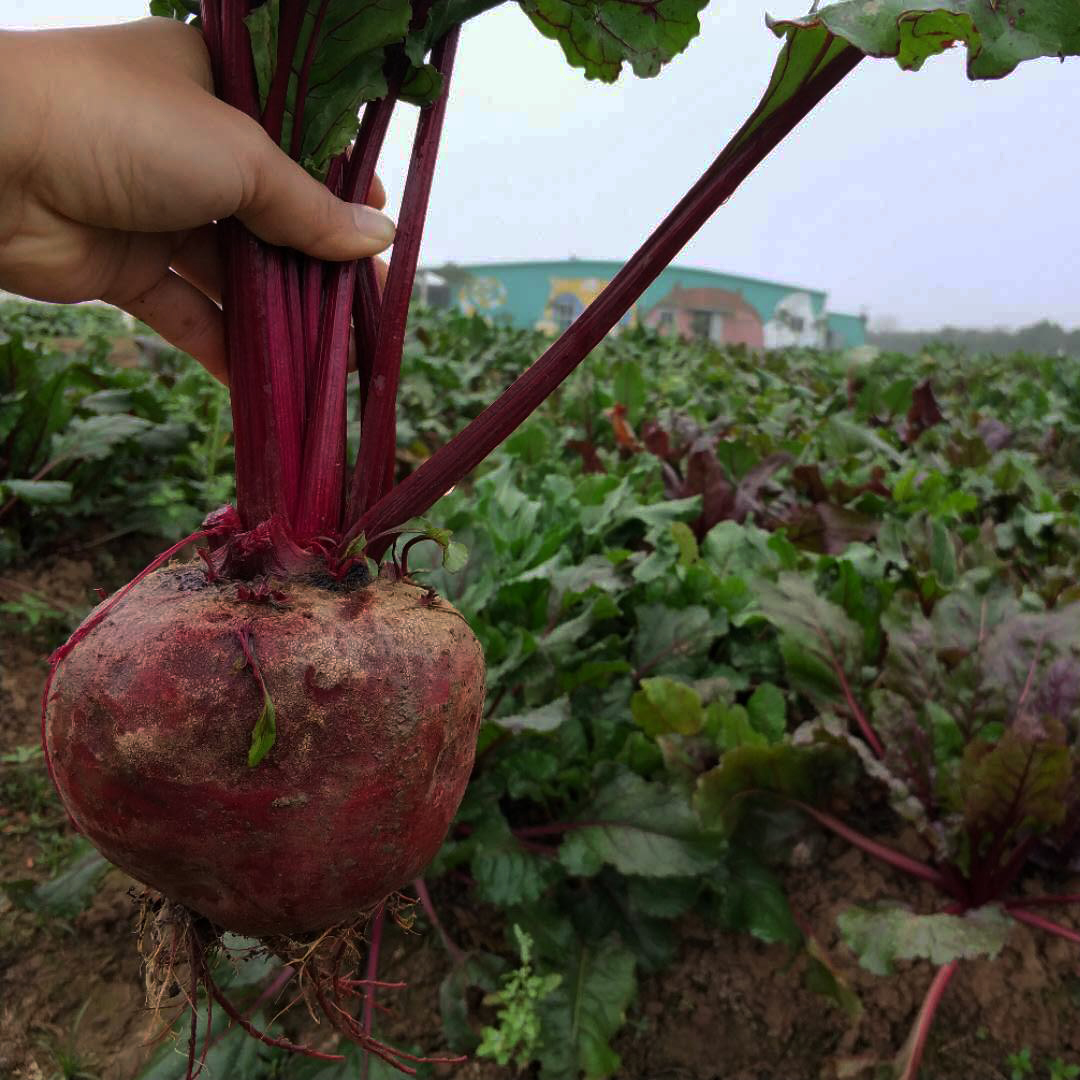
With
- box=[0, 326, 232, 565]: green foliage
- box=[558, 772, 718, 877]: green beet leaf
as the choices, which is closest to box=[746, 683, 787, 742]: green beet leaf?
box=[558, 772, 718, 877]: green beet leaf

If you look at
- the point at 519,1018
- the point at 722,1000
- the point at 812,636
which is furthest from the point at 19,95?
the point at 722,1000

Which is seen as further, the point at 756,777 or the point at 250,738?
the point at 756,777

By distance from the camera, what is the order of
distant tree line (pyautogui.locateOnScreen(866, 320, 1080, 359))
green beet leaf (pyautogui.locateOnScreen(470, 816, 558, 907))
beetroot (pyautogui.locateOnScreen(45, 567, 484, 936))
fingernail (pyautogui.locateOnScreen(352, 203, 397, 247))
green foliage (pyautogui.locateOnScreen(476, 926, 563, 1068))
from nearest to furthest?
beetroot (pyautogui.locateOnScreen(45, 567, 484, 936)) → fingernail (pyautogui.locateOnScreen(352, 203, 397, 247)) → green foliage (pyautogui.locateOnScreen(476, 926, 563, 1068)) → green beet leaf (pyautogui.locateOnScreen(470, 816, 558, 907)) → distant tree line (pyautogui.locateOnScreen(866, 320, 1080, 359))

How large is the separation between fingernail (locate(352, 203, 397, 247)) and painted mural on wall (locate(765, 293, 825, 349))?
2863 cm

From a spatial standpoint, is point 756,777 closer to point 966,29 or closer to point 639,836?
point 639,836

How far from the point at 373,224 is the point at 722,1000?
4.44 ft

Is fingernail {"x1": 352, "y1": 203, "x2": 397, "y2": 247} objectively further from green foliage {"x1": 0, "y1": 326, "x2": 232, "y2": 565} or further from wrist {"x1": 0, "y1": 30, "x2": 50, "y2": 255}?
green foliage {"x1": 0, "y1": 326, "x2": 232, "y2": 565}

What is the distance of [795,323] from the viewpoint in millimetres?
30891

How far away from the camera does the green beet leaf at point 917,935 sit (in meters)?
1.19

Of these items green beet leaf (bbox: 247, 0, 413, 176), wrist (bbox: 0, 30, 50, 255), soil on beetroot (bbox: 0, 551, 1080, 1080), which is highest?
green beet leaf (bbox: 247, 0, 413, 176)

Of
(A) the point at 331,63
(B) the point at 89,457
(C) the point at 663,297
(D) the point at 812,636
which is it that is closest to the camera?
(A) the point at 331,63

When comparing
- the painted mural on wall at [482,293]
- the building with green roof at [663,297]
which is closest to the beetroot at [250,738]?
the painted mural on wall at [482,293]

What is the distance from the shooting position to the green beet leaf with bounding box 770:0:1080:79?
80 centimetres

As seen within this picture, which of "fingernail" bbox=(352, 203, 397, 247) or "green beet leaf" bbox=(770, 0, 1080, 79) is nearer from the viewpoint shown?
"green beet leaf" bbox=(770, 0, 1080, 79)
